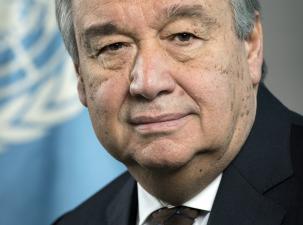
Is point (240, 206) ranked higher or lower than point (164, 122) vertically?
lower

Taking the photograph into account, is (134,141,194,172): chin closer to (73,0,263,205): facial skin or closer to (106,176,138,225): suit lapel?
(73,0,263,205): facial skin

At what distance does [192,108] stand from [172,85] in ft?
0.28

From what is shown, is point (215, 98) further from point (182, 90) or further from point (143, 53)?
point (143, 53)

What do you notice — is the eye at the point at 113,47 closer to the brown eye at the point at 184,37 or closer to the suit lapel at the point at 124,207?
the brown eye at the point at 184,37

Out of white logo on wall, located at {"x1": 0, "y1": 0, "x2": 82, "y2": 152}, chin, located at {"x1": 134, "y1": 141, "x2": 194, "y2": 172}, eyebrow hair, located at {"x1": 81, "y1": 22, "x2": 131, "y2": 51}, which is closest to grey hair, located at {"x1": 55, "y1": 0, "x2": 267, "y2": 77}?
eyebrow hair, located at {"x1": 81, "y1": 22, "x2": 131, "y2": 51}

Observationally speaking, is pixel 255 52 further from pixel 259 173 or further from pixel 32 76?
pixel 32 76

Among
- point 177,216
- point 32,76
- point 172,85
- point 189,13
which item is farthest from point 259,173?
point 32,76

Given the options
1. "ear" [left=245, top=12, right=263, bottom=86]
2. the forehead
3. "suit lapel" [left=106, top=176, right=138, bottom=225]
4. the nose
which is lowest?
"suit lapel" [left=106, top=176, right=138, bottom=225]

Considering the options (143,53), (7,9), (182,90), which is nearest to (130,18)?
(143,53)

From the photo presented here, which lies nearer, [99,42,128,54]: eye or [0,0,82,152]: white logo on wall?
[99,42,128,54]: eye

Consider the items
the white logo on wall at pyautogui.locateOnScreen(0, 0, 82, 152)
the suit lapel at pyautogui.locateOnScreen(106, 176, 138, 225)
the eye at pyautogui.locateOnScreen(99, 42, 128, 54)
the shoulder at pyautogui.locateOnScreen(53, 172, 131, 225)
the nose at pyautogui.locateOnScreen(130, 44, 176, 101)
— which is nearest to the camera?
the nose at pyautogui.locateOnScreen(130, 44, 176, 101)

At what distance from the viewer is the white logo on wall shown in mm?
3020

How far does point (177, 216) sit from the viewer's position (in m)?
2.05

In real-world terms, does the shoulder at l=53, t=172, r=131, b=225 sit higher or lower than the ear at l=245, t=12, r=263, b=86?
lower
